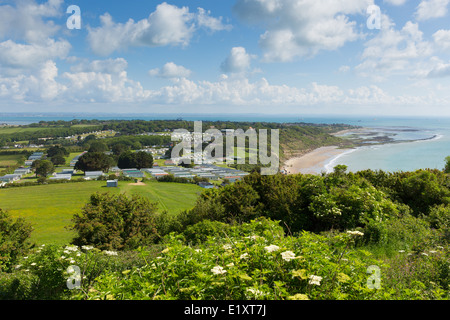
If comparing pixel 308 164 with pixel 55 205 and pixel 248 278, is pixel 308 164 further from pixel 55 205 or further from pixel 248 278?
pixel 248 278

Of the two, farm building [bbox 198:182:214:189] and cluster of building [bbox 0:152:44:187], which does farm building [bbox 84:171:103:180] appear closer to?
cluster of building [bbox 0:152:44:187]

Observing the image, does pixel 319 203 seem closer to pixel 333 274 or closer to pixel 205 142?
pixel 333 274

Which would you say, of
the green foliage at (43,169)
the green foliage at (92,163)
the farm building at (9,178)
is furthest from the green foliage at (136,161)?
the farm building at (9,178)

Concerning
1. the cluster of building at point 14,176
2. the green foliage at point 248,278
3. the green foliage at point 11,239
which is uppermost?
the green foliage at point 248,278

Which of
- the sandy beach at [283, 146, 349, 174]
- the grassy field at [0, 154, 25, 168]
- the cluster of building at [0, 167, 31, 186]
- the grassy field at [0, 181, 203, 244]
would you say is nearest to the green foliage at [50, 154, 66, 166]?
the cluster of building at [0, 167, 31, 186]

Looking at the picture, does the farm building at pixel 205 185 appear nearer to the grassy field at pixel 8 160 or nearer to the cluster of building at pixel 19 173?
the cluster of building at pixel 19 173
